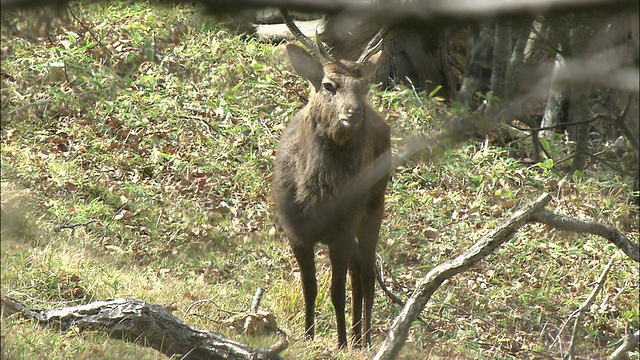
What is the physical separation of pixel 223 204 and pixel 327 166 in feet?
11.4

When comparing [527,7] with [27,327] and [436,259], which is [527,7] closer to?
[27,327]

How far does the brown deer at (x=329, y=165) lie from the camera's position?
21.6 ft

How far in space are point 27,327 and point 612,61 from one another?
4.17 metres

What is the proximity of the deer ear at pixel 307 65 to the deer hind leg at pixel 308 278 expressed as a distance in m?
1.36

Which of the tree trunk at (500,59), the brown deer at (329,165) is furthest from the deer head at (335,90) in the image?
the tree trunk at (500,59)

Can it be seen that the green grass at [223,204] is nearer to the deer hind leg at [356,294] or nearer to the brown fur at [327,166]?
the deer hind leg at [356,294]

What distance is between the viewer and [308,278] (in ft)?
23.2

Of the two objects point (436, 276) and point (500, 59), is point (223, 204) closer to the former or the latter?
point (436, 276)

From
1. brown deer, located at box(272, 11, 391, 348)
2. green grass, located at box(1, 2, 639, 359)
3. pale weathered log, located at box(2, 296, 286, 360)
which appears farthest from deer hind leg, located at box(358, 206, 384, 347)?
pale weathered log, located at box(2, 296, 286, 360)

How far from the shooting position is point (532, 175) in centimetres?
1159

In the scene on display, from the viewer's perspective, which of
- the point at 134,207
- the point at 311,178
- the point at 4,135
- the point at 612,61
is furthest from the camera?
the point at 4,135

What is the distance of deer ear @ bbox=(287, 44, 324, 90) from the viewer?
6.87m

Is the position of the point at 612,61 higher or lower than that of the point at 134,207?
higher

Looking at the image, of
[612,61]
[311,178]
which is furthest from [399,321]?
[612,61]
